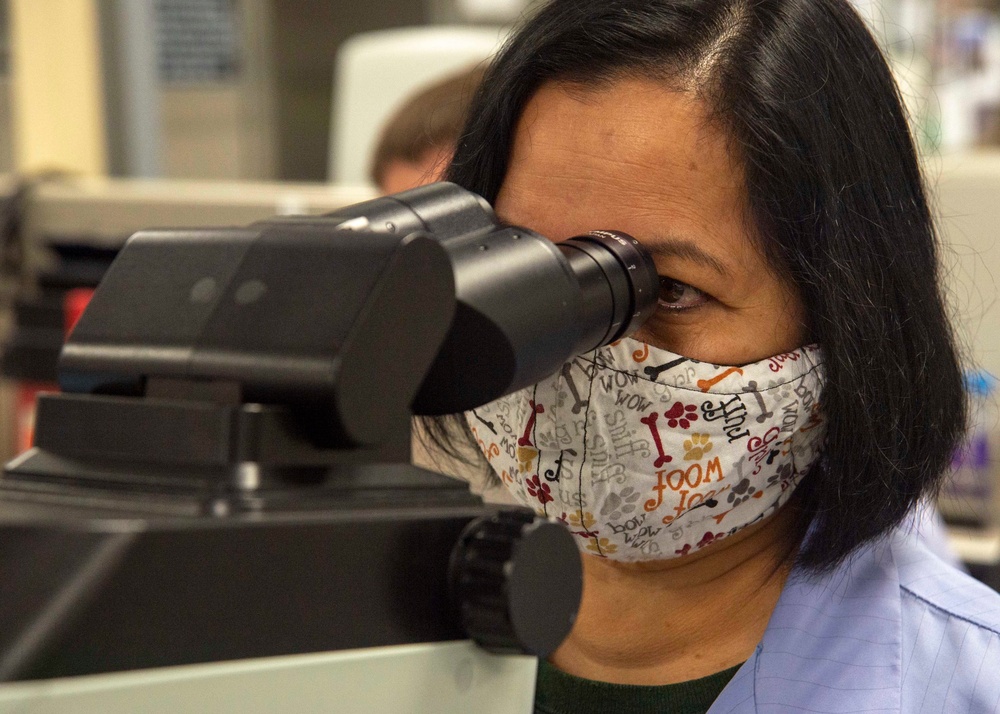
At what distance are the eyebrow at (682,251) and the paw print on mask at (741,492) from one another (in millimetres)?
152

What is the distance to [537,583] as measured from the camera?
0.48 metres

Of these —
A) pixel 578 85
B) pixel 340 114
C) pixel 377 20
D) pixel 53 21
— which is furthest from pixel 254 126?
pixel 578 85

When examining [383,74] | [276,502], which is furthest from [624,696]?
[383,74]

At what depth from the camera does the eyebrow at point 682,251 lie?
0.76 m

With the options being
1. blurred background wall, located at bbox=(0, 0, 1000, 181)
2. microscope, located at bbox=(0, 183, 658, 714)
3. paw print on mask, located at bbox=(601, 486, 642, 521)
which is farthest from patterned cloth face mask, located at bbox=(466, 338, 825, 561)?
blurred background wall, located at bbox=(0, 0, 1000, 181)

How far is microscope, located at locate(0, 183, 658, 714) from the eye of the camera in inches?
15.5

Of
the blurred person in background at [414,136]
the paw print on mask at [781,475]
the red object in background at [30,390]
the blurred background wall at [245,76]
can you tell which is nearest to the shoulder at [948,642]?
the paw print on mask at [781,475]

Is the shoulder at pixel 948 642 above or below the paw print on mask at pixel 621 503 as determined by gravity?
below

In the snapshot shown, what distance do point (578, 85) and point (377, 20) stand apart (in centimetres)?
331

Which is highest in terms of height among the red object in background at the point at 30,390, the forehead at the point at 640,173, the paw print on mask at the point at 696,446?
the forehead at the point at 640,173

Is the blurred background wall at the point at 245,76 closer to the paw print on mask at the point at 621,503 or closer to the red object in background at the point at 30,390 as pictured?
the red object in background at the point at 30,390

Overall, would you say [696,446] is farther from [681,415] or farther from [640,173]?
[640,173]

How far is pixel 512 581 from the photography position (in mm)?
460

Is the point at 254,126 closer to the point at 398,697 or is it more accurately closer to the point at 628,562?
the point at 628,562
